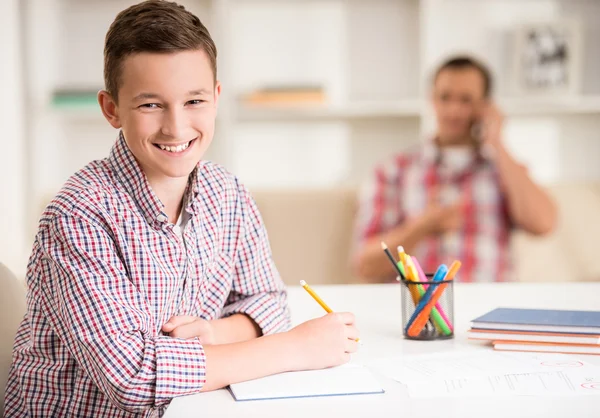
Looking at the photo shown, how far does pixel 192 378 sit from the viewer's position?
0.91 m

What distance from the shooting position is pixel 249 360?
0.94 m

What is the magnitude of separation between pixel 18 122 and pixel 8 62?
265 millimetres

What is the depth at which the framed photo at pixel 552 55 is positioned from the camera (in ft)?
12.4

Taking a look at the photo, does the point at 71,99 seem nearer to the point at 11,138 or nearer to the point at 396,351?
the point at 11,138

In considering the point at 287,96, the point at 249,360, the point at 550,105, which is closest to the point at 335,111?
the point at 287,96

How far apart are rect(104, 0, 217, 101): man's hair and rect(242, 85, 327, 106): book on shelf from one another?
2.60 meters

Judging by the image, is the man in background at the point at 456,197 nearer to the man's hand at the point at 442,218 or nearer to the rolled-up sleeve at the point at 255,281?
the man's hand at the point at 442,218

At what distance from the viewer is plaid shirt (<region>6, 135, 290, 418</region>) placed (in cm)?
92

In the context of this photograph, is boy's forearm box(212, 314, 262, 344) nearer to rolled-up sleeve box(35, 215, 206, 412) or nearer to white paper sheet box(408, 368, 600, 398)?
rolled-up sleeve box(35, 215, 206, 412)

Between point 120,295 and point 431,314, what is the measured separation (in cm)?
44

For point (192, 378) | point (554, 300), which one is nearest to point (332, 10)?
point (554, 300)

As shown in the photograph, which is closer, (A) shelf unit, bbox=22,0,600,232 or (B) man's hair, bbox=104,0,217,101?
(B) man's hair, bbox=104,0,217,101

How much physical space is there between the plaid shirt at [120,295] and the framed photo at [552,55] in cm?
287

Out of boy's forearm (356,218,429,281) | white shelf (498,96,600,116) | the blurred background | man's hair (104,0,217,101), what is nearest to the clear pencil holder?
man's hair (104,0,217,101)
